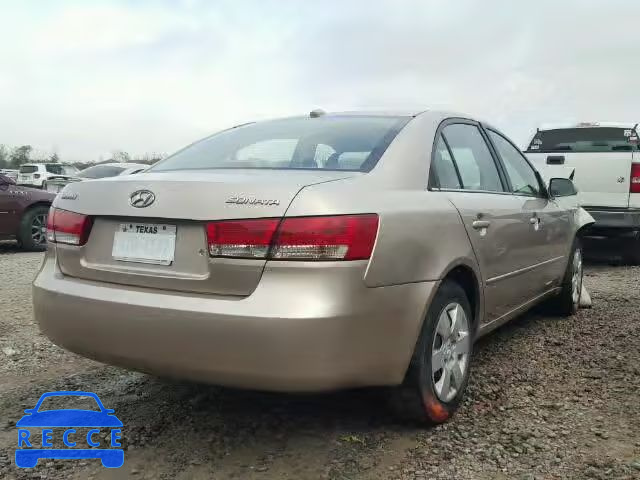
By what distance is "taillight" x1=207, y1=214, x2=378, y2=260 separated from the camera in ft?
7.48

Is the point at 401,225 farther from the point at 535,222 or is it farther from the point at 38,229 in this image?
the point at 38,229

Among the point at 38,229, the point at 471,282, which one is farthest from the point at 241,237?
the point at 38,229

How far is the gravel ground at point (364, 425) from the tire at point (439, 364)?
0.31ft

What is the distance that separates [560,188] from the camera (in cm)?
465

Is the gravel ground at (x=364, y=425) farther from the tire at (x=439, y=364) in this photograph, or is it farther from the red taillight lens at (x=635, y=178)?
the red taillight lens at (x=635, y=178)

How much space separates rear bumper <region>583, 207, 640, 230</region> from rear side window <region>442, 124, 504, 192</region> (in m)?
4.34

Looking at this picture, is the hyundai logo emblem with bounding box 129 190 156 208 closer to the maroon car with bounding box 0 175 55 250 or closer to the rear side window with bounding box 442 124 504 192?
the rear side window with bounding box 442 124 504 192

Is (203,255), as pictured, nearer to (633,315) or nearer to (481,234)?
(481,234)

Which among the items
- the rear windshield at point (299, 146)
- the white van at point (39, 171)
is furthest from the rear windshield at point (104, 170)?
the white van at point (39, 171)

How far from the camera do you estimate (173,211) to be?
2.43 metres

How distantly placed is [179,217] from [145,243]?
0.21m

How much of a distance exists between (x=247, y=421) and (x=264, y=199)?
46.2 inches

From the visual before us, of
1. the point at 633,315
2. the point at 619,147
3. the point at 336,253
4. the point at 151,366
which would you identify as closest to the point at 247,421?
the point at 151,366

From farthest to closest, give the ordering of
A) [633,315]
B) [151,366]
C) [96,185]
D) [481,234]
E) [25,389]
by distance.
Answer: [633,315], [25,389], [481,234], [96,185], [151,366]
